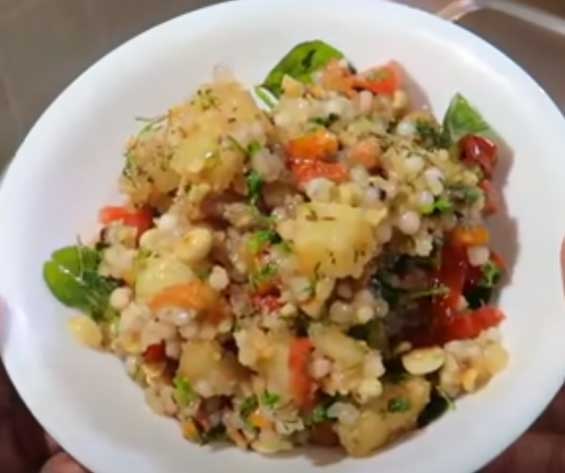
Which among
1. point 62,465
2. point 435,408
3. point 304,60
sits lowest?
Result: point 62,465

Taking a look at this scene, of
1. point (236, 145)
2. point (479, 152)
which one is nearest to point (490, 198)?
point (479, 152)

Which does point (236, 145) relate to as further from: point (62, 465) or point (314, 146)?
point (62, 465)

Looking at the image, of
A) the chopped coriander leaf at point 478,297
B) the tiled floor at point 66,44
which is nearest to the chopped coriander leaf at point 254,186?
the chopped coriander leaf at point 478,297

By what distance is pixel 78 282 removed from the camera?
102cm

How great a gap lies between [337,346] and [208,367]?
0.11 m

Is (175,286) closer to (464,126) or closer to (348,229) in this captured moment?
(348,229)

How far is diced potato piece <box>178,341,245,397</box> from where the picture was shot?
0.91 meters

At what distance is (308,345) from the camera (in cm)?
89

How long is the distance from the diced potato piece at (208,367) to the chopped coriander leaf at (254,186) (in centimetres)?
13

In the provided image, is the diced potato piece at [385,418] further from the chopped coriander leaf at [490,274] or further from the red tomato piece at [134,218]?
the red tomato piece at [134,218]

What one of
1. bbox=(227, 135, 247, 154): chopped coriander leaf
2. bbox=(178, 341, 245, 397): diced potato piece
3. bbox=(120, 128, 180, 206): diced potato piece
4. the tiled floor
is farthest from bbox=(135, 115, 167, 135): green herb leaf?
the tiled floor

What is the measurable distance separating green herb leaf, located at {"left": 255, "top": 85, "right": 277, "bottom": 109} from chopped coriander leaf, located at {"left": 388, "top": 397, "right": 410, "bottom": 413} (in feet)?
1.13

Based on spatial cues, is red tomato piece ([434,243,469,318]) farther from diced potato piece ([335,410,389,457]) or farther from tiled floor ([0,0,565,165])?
tiled floor ([0,0,565,165])

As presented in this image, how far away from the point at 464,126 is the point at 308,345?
0.94ft
